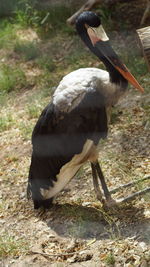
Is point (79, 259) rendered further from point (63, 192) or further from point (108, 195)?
point (63, 192)

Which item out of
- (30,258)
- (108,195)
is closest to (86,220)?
(108,195)

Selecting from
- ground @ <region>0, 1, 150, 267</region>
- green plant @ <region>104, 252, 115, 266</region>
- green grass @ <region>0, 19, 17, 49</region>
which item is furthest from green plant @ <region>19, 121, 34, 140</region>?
green grass @ <region>0, 19, 17, 49</region>

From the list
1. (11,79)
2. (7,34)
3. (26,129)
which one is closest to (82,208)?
(26,129)

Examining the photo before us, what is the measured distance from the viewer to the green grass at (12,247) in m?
3.38

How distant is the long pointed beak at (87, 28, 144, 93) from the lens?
3.48 meters

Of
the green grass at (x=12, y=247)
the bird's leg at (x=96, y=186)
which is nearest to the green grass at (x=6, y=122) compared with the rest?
the bird's leg at (x=96, y=186)

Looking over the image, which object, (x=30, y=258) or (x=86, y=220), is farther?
(x=86, y=220)

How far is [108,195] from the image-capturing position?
12.0 ft

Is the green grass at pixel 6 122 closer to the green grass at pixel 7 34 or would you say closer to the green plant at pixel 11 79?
the green plant at pixel 11 79

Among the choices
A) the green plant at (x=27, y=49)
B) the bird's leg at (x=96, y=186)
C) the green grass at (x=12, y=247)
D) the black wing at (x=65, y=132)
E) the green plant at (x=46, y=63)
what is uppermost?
the black wing at (x=65, y=132)

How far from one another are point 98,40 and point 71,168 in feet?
2.99

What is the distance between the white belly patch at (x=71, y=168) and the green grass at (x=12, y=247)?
396 millimetres

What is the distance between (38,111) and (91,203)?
1.73 metres

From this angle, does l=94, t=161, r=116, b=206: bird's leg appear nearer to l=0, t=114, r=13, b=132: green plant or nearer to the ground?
the ground
